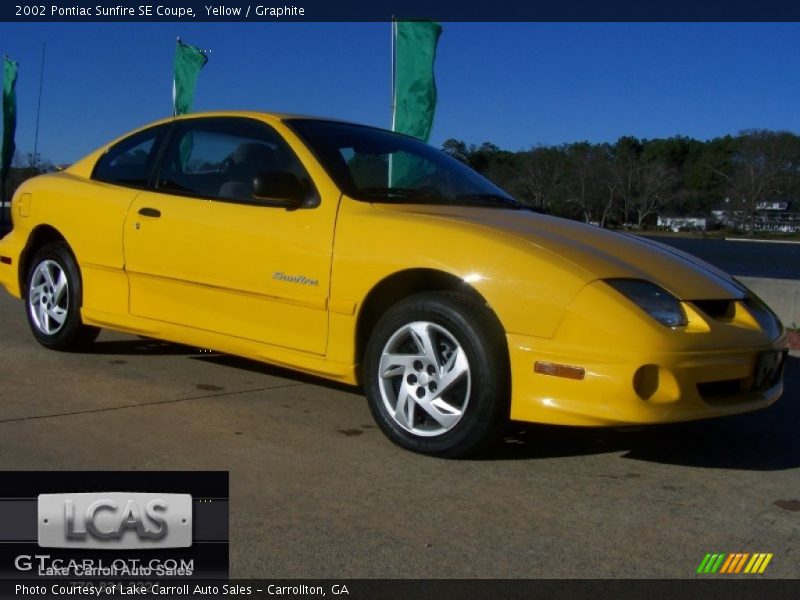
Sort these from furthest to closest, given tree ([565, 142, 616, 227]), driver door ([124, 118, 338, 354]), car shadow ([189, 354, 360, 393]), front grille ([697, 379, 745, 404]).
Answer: tree ([565, 142, 616, 227]) < car shadow ([189, 354, 360, 393]) < driver door ([124, 118, 338, 354]) < front grille ([697, 379, 745, 404])

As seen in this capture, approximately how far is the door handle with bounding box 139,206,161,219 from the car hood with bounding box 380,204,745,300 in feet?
4.66

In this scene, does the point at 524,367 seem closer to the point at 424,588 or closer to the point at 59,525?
the point at 424,588

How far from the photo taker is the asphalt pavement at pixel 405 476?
9.27ft

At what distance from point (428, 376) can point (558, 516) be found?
0.92m

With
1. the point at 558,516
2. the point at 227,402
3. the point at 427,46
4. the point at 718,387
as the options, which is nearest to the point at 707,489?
the point at 718,387

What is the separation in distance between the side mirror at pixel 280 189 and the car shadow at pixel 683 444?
1.52m

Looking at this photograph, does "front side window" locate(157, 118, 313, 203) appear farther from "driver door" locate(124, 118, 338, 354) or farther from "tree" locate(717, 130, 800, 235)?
"tree" locate(717, 130, 800, 235)

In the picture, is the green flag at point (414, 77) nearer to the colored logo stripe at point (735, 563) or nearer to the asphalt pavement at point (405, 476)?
the asphalt pavement at point (405, 476)

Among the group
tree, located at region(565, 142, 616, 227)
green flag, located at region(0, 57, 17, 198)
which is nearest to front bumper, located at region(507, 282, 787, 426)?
tree, located at region(565, 142, 616, 227)

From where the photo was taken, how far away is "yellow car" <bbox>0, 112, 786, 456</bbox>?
354 centimetres

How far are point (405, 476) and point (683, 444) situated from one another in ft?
4.92

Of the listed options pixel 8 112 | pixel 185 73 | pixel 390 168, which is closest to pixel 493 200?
pixel 390 168

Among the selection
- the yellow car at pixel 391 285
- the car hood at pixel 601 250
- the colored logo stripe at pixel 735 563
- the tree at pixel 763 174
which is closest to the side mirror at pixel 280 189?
the yellow car at pixel 391 285

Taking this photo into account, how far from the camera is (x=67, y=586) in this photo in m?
2.52
